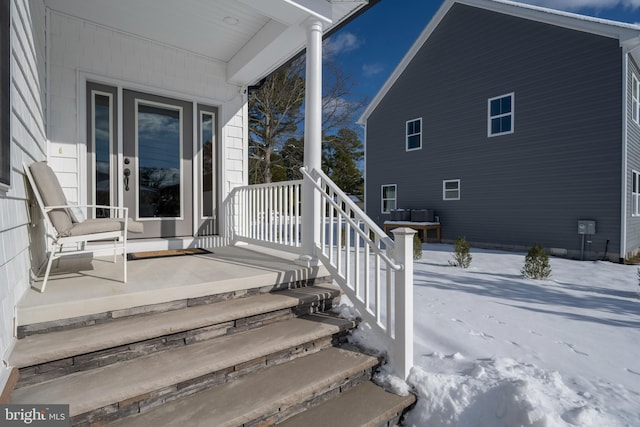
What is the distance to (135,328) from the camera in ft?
6.00

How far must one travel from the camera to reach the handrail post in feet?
6.56

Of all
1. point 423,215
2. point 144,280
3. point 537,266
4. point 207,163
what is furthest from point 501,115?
point 144,280

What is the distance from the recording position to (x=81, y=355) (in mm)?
1633

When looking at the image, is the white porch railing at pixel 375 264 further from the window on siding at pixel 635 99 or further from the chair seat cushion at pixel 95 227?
the window on siding at pixel 635 99

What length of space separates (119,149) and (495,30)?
363 inches

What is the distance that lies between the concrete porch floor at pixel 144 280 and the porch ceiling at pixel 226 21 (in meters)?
2.44

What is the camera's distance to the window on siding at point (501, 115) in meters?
8.03

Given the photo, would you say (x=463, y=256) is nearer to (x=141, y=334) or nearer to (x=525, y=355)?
(x=525, y=355)

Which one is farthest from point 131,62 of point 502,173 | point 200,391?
point 502,173

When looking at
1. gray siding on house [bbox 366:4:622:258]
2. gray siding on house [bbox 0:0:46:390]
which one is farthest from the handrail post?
gray siding on house [bbox 366:4:622:258]

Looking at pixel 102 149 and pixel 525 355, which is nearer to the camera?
pixel 525 355

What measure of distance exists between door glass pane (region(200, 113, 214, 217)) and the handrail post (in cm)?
326

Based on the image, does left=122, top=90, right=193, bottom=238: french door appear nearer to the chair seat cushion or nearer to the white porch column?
the chair seat cushion

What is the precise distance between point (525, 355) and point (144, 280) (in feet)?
9.37
